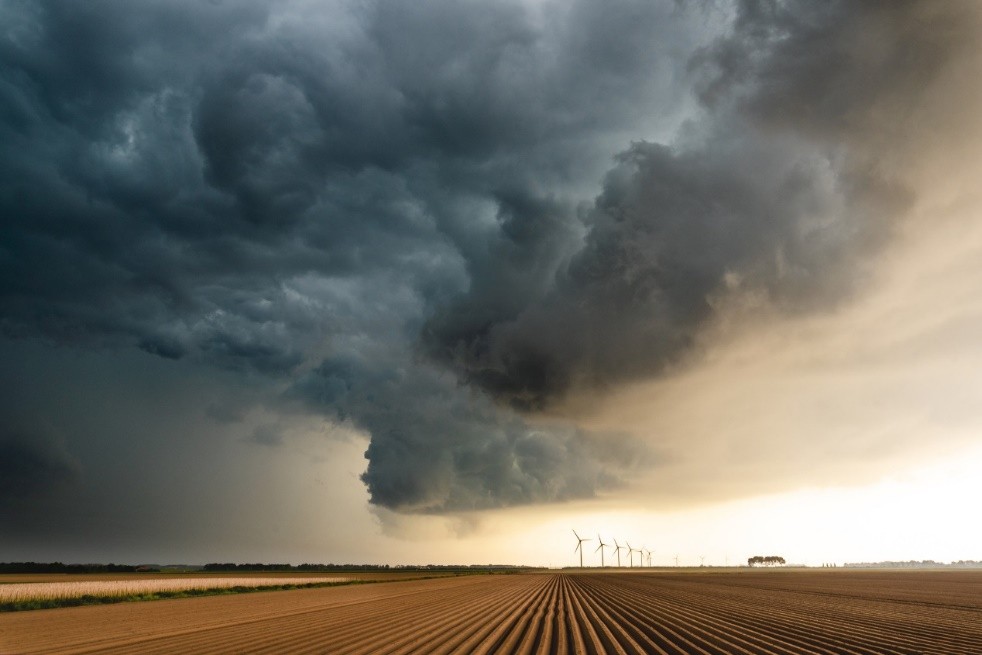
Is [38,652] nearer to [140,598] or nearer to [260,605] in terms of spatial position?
[260,605]

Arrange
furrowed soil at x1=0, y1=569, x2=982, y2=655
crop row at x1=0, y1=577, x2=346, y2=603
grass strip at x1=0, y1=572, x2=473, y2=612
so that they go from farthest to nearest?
crop row at x1=0, y1=577, x2=346, y2=603 < grass strip at x1=0, y1=572, x2=473, y2=612 < furrowed soil at x1=0, y1=569, x2=982, y2=655

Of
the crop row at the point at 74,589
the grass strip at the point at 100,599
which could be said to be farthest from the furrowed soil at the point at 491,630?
the crop row at the point at 74,589

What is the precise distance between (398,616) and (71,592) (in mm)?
24017

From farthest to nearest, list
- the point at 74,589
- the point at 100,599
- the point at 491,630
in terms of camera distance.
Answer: the point at 100,599 → the point at 74,589 → the point at 491,630

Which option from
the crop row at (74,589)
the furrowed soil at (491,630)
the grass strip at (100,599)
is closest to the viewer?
the furrowed soil at (491,630)

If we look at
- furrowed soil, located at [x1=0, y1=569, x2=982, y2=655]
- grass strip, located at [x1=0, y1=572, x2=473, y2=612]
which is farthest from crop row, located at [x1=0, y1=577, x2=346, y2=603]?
furrowed soil, located at [x1=0, y1=569, x2=982, y2=655]

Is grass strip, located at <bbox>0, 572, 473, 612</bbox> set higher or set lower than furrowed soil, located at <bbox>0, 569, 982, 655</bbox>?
lower

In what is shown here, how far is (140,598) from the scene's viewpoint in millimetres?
40406

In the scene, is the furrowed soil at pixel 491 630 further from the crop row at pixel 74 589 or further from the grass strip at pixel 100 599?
the crop row at pixel 74 589

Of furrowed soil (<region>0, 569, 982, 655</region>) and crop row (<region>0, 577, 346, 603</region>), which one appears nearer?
furrowed soil (<region>0, 569, 982, 655</region>)

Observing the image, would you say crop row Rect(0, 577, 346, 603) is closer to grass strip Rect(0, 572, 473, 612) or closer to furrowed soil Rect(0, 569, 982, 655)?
grass strip Rect(0, 572, 473, 612)

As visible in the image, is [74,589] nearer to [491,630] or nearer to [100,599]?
[100,599]

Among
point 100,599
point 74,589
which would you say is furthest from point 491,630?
point 74,589

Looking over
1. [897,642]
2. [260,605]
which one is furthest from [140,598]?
[897,642]
